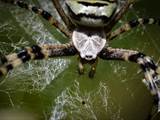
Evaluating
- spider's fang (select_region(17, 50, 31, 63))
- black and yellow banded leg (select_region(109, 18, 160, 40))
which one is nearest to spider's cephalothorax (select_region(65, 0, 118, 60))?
black and yellow banded leg (select_region(109, 18, 160, 40))

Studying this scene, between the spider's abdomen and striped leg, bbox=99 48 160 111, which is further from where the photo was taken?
the spider's abdomen

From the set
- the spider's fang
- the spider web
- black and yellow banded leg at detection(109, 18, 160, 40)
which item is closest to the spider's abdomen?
black and yellow banded leg at detection(109, 18, 160, 40)

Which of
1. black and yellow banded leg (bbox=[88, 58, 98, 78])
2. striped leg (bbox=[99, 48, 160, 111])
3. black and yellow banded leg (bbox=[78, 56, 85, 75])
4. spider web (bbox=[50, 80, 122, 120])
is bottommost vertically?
spider web (bbox=[50, 80, 122, 120])

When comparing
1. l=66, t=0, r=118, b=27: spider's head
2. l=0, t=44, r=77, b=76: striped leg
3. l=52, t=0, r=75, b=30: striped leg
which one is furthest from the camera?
l=52, t=0, r=75, b=30: striped leg

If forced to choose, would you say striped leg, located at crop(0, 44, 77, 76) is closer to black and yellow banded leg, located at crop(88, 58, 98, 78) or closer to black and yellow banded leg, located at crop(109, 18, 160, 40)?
black and yellow banded leg, located at crop(88, 58, 98, 78)

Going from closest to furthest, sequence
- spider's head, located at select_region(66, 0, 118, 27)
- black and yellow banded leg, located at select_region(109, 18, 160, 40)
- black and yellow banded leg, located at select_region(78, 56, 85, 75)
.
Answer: spider's head, located at select_region(66, 0, 118, 27) → black and yellow banded leg, located at select_region(78, 56, 85, 75) → black and yellow banded leg, located at select_region(109, 18, 160, 40)

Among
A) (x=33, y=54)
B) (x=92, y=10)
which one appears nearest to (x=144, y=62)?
(x=92, y=10)

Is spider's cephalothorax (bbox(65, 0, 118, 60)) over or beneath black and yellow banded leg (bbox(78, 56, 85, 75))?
over
